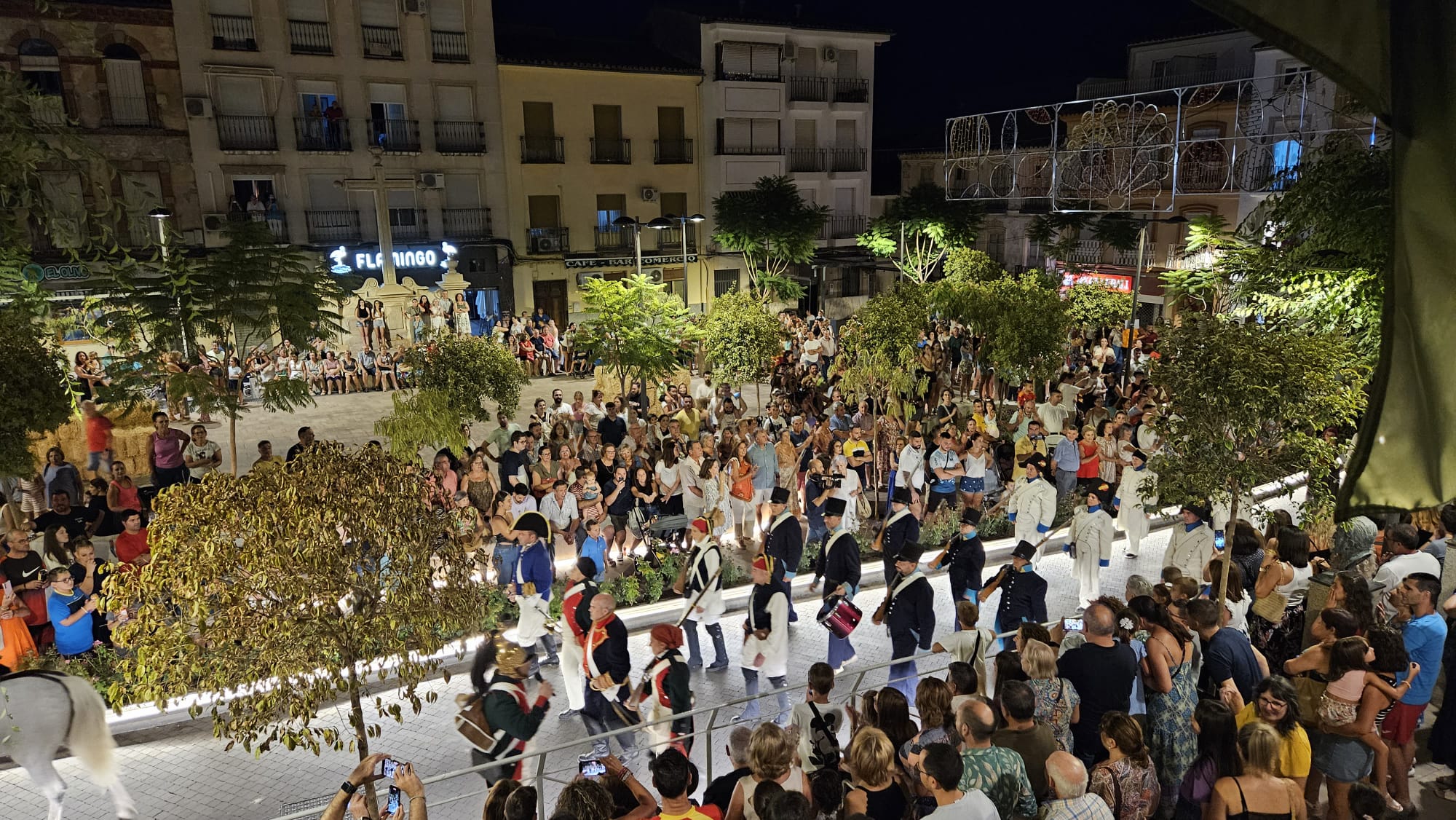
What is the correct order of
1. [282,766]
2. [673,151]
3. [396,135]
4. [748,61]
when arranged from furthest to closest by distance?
[748,61], [673,151], [396,135], [282,766]

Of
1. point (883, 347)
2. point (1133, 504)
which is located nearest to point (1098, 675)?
point (1133, 504)

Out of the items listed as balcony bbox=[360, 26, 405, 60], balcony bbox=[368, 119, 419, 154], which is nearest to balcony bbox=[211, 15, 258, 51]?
balcony bbox=[360, 26, 405, 60]

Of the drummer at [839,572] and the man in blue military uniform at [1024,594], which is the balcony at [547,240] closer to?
the drummer at [839,572]

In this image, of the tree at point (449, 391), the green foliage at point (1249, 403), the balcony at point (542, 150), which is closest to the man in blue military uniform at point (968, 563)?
the green foliage at point (1249, 403)

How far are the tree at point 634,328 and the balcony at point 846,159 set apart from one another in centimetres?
2312

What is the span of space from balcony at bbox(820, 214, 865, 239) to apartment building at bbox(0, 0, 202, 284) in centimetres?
2191

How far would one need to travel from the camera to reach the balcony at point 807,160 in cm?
3584

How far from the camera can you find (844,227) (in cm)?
3816

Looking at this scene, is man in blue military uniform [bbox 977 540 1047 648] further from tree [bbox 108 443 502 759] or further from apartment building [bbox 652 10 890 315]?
apartment building [bbox 652 10 890 315]

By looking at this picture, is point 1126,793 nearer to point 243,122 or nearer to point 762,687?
point 762,687

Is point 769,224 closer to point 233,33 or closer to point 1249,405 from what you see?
point 233,33

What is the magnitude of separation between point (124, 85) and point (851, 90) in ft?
79.6

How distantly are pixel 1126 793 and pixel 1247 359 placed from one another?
4.32m

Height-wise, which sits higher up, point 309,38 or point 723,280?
point 309,38
